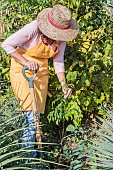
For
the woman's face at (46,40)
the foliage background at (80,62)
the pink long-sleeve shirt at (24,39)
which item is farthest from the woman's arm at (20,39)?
the foliage background at (80,62)

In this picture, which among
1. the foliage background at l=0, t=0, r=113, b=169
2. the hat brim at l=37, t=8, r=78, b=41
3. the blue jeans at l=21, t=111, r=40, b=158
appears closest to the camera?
the hat brim at l=37, t=8, r=78, b=41

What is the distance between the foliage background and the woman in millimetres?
458

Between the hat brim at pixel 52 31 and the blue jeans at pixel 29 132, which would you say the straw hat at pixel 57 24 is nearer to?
the hat brim at pixel 52 31

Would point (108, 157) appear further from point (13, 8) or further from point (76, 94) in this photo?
point (13, 8)

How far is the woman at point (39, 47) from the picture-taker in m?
3.25

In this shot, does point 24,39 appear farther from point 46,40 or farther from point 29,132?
point 29,132

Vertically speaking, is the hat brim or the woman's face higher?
the hat brim

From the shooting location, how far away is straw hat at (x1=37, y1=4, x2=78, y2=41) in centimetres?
322

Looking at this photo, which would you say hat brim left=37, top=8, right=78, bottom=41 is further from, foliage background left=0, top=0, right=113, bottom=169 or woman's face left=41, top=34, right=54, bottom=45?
foliage background left=0, top=0, right=113, bottom=169

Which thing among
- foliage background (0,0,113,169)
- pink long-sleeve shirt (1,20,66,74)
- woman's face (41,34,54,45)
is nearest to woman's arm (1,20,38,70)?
pink long-sleeve shirt (1,20,66,74)

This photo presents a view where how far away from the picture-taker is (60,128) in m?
4.69

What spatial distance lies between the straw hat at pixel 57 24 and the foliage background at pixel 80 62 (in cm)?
79

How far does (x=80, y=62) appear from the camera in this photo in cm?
406

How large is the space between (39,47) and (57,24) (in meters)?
0.29
